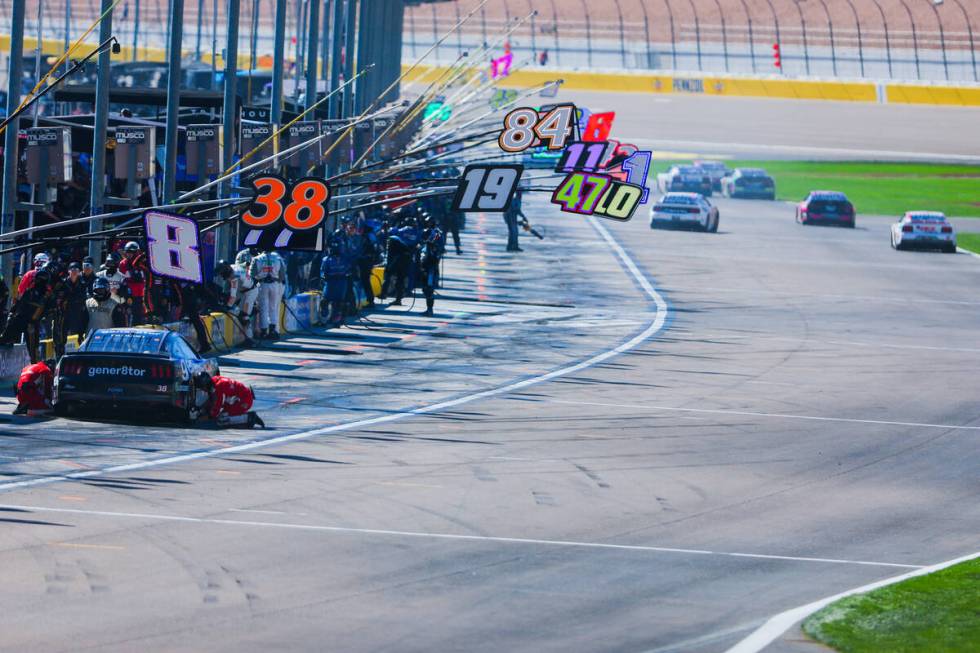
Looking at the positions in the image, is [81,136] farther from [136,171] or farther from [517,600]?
[517,600]

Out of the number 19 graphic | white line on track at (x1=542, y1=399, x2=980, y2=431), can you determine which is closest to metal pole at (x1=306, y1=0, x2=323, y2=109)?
the number 19 graphic

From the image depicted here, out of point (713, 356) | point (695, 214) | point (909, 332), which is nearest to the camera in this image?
point (713, 356)

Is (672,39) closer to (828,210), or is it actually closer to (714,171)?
(714,171)

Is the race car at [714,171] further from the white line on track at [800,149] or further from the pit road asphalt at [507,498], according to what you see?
the pit road asphalt at [507,498]

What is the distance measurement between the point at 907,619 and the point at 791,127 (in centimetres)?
9669

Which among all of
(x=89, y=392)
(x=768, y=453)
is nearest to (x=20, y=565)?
(x=89, y=392)

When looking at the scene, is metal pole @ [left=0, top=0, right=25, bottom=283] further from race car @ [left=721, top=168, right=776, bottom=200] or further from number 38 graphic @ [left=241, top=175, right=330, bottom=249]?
race car @ [left=721, top=168, right=776, bottom=200]

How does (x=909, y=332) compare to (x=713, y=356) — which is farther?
(x=909, y=332)

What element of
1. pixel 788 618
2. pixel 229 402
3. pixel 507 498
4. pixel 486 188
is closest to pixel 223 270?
pixel 486 188

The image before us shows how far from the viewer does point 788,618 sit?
1162cm

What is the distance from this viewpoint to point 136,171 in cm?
2759

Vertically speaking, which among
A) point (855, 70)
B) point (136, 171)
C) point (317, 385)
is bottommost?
point (317, 385)

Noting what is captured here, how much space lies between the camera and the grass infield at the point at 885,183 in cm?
8277

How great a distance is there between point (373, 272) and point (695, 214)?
2747 centimetres
